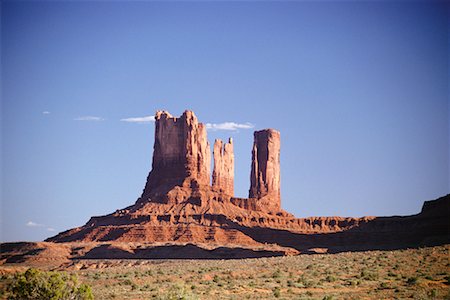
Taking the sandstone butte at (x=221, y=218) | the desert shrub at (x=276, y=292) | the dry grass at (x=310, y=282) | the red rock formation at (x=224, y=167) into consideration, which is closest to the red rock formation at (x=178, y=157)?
the sandstone butte at (x=221, y=218)

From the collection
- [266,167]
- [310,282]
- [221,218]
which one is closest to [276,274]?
[310,282]

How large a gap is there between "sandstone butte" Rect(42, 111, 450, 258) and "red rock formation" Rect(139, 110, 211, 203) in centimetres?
17

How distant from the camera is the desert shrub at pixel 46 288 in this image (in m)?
28.6

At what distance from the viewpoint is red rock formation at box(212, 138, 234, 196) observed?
436 feet

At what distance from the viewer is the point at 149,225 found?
10056cm

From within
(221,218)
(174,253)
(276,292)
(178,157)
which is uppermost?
(178,157)

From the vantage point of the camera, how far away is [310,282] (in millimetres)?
40312

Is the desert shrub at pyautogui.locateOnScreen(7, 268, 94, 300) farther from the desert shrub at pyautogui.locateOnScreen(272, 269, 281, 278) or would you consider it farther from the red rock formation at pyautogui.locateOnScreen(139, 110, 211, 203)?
the red rock formation at pyautogui.locateOnScreen(139, 110, 211, 203)

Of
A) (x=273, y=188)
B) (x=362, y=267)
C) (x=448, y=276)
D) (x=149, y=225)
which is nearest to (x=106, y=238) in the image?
(x=149, y=225)

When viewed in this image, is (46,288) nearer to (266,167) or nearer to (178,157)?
(178,157)

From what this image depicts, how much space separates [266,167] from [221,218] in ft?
Answer: 102

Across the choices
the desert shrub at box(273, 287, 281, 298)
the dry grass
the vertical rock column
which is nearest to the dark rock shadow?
the dry grass

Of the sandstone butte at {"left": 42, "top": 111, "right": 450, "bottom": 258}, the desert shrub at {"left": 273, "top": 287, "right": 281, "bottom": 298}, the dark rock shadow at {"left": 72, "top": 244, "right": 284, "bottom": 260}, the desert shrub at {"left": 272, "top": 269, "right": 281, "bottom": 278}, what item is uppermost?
the sandstone butte at {"left": 42, "top": 111, "right": 450, "bottom": 258}

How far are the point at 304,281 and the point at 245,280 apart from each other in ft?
15.6
